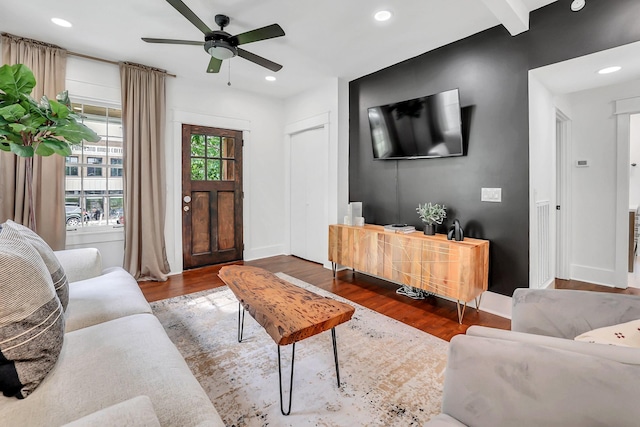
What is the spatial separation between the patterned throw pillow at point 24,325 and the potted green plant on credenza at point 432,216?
2894 millimetres

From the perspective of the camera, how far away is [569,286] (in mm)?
3379

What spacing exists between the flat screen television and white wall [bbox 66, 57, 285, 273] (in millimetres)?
1975

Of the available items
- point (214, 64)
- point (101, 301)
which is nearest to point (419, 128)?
point (214, 64)

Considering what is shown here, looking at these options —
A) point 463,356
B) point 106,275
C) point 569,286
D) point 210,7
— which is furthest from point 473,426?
point 569,286

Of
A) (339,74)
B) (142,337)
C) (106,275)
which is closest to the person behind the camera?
(142,337)

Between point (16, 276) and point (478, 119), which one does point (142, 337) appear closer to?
point (16, 276)

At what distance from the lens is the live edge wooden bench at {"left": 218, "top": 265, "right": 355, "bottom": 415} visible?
146 cm

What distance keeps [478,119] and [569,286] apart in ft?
7.27

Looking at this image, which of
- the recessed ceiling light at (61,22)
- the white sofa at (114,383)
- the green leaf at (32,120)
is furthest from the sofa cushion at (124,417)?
the recessed ceiling light at (61,22)

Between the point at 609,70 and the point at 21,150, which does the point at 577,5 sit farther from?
the point at 21,150

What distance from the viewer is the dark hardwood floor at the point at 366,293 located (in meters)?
2.60

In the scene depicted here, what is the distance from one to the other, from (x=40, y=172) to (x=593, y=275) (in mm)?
6196

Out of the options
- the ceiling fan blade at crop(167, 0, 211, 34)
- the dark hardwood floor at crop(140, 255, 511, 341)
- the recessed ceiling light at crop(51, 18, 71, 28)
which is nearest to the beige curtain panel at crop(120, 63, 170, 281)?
the dark hardwood floor at crop(140, 255, 511, 341)

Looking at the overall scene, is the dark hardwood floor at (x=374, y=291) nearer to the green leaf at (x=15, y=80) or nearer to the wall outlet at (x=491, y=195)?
the wall outlet at (x=491, y=195)
